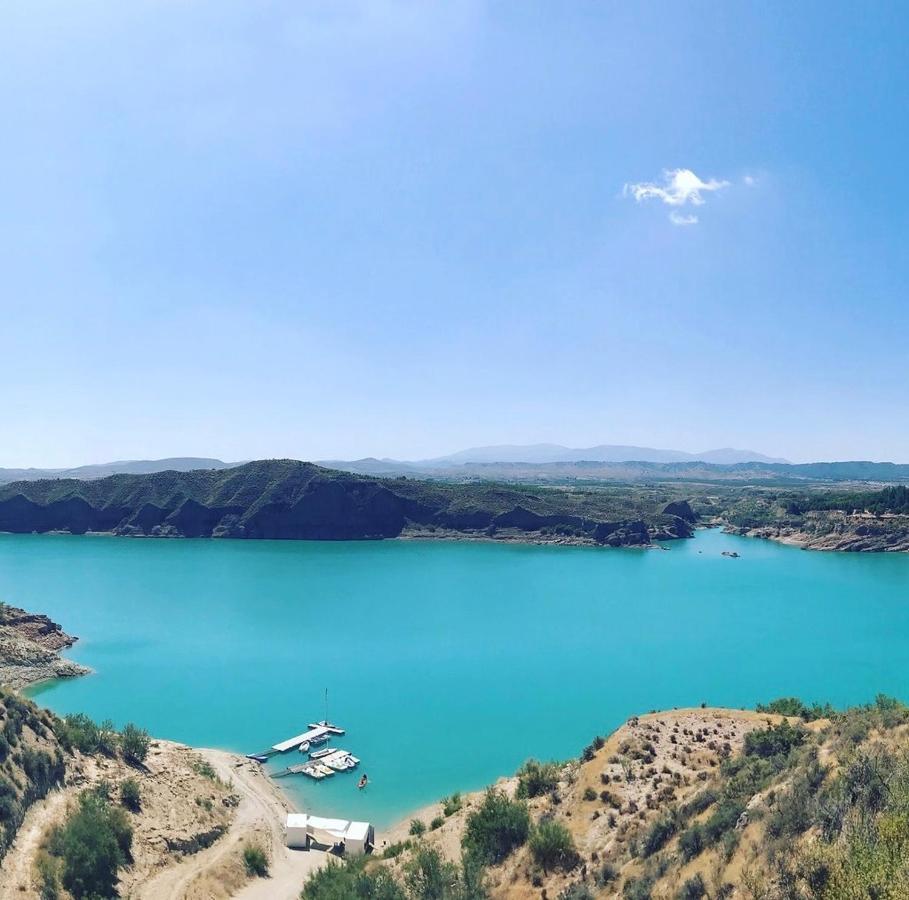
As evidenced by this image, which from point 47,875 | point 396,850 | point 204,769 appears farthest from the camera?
point 204,769

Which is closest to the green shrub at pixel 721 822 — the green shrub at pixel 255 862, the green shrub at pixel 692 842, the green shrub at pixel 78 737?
the green shrub at pixel 692 842

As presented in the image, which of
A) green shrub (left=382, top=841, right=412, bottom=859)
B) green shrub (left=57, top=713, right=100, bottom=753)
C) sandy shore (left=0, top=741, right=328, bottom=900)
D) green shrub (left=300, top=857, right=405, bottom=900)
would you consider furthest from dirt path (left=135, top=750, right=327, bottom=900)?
green shrub (left=57, top=713, right=100, bottom=753)

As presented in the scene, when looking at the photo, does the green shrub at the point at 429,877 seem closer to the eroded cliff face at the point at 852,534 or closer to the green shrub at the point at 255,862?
the green shrub at the point at 255,862

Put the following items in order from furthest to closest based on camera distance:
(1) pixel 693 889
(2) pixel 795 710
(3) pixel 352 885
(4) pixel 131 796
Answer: (2) pixel 795 710, (4) pixel 131 796, (3) pixel 352 885, (1) pixel 693 889

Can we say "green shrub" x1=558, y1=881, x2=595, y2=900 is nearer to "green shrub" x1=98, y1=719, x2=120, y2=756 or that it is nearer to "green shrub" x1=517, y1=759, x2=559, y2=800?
"green shrub" x1=517, y1=759, x2=559, y2=800

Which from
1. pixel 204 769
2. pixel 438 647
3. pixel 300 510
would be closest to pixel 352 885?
pixel 204 769

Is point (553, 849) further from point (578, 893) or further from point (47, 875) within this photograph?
point (47, 875)
